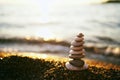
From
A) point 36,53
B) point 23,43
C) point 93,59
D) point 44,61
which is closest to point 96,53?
point 93,59

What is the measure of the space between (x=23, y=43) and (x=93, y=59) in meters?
7.54

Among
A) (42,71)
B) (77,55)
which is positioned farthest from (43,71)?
(77,55)

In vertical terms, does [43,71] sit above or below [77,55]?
below

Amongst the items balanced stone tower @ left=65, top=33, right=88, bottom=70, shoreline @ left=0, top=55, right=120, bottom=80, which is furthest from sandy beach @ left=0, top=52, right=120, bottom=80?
balanced stone tower @ left=65, top=33, right=88, bottom=70

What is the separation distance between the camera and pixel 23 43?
23453 mm

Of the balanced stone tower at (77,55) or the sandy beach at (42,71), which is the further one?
the balanced stone tower at (77,55)

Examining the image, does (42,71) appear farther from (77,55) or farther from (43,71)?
(77,55)

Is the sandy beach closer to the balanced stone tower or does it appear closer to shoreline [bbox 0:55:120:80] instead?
shoreline [bbox 0:55:120:80]

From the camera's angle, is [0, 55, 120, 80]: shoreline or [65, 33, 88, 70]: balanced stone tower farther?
[65, 33, 88, 70]: balanced stone tower

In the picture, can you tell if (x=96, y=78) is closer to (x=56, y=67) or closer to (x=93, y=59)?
(x=56, y=67)

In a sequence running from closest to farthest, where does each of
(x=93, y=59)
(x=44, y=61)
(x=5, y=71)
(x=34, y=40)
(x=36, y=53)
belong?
(x=5, y=71) → (x=44, y=61) → (x=93, y=59) → (x=36, y=53) → (x=34, y=40)

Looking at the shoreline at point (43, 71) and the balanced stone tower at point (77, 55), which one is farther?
the balanced stone tower at point (77, 55)

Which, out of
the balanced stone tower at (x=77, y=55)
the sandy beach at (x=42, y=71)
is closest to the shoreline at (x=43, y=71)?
the sandy beach at (x=42, y=71)

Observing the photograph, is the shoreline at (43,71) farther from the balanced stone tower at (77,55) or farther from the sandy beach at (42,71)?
the balanced stone tower at (77,55)
